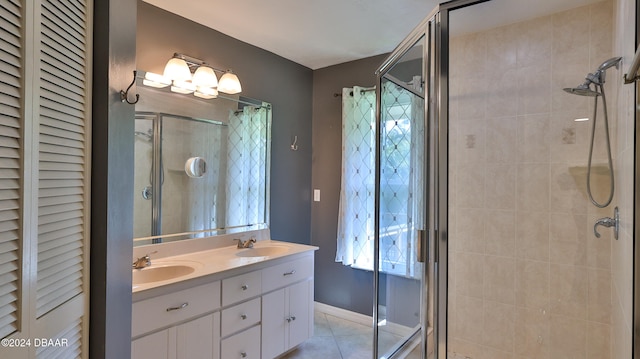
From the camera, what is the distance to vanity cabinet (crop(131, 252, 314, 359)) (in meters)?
1.53

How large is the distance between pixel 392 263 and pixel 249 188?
4.21ft

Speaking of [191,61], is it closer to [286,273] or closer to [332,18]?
[332,18]

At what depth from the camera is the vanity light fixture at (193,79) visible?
2.05 meters

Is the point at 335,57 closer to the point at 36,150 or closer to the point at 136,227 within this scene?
the point at 136,227

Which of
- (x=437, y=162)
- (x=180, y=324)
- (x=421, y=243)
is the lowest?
(x=180, y=324)

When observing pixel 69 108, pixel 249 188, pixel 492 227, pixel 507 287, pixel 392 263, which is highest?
pixel 69 108

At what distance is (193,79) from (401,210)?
164cm

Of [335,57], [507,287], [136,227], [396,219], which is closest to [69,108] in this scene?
[136,227]

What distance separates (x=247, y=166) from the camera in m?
2.61

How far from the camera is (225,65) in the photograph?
2475 millimetres

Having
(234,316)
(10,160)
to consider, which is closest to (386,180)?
(234,316)

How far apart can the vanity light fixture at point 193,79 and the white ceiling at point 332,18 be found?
1.07ft

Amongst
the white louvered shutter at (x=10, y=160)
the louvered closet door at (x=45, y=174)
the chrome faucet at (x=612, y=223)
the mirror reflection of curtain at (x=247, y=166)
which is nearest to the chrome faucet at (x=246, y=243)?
the mirror reflection of curtain at (x=247, y=166)

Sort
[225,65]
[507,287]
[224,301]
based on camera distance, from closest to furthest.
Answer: [224,301] → [507,287] → [225,65]
